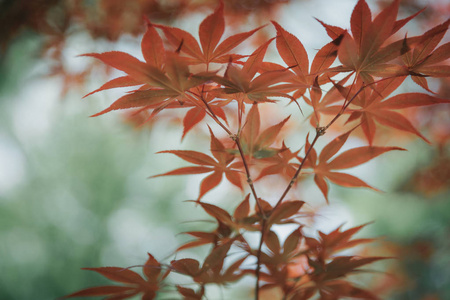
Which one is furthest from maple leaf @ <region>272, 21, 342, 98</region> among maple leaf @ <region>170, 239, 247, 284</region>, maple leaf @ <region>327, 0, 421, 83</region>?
maple leaf @ <region>170, 239, 247, 284</region>

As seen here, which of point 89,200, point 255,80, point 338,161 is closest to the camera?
point 255,80

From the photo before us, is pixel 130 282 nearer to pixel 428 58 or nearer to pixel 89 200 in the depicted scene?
pixel 428 58

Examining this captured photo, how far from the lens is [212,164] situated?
489 mm

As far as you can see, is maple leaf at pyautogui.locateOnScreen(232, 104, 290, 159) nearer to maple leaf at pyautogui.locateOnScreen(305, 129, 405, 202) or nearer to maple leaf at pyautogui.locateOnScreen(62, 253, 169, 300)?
maple leaf at pyautogui.locateOnScreen(305, 129, 405, 202)

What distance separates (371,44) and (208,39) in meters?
0.20

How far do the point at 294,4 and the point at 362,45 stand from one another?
137cm

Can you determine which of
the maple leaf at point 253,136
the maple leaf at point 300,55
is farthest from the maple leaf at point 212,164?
the maple leaf at point 300,55

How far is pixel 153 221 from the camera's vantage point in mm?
4227

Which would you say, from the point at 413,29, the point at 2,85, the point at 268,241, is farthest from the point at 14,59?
the point at 268,241

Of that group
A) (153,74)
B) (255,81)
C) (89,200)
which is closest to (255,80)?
(255,81)

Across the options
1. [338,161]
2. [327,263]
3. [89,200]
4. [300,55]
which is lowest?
[327,263]

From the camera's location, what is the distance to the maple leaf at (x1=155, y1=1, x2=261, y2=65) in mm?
376

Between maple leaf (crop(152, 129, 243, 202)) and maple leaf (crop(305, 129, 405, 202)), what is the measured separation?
12cm

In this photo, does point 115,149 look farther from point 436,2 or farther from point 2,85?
point 436,2
